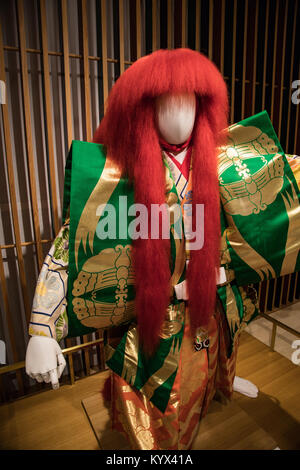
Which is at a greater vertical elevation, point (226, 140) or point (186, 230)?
point (226, 140)

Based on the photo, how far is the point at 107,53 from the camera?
132 cm

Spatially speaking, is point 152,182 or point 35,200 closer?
point 152,182

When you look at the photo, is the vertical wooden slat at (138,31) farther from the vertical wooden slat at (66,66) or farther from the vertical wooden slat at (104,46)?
the vertical wooden slat at (66,66)

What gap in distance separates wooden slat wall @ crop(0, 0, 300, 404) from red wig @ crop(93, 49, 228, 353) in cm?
50

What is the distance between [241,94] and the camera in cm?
164

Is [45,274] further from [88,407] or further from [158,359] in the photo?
[88,407]

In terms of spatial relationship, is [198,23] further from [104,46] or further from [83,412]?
[83,412]

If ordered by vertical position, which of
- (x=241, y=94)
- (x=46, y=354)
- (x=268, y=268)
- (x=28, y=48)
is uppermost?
(x=28, y=48)

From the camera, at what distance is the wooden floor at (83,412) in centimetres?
113

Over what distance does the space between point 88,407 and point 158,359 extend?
591 millimetres

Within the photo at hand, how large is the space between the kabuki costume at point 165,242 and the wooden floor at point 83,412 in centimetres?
31

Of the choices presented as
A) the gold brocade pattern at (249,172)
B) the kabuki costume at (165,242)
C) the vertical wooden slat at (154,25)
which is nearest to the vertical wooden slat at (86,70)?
the vertical wooden slat at (154,25)

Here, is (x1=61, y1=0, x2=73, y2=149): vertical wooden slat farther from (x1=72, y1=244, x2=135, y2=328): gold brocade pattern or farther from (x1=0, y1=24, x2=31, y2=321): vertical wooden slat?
(x1=72, y1=244, x2=135, y2=328): gold brocade pattern
